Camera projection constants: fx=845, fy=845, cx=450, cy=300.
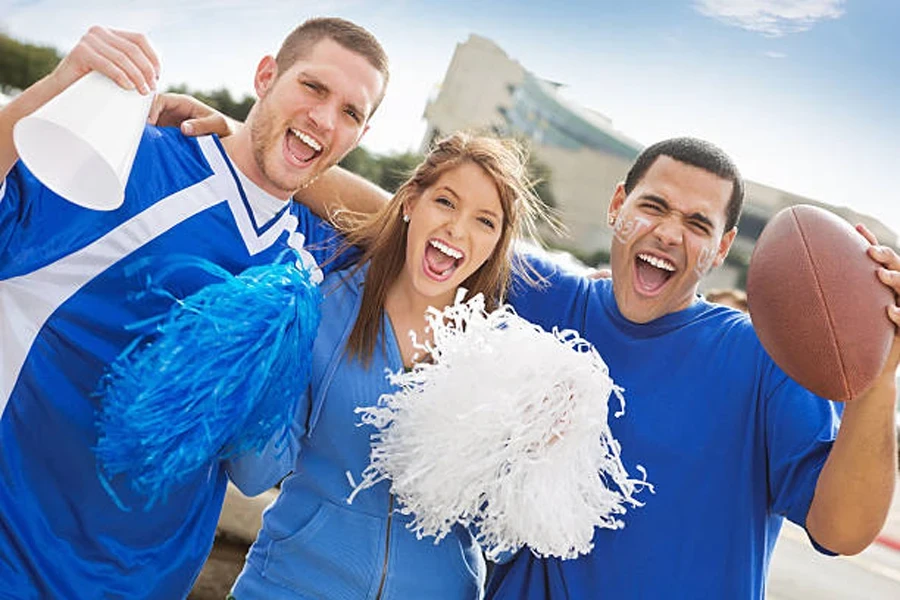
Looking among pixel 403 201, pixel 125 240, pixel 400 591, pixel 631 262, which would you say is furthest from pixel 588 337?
pixel 125 240

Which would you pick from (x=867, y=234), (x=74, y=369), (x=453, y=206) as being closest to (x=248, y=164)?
(x=453, y=206)

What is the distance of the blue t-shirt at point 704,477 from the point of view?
202 cm

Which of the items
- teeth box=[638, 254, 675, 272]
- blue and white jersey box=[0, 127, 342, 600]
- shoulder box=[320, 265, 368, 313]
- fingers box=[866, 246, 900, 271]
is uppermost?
fingers box=[866, 246, 900, 271]

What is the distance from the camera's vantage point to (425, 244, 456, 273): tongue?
7.18ft

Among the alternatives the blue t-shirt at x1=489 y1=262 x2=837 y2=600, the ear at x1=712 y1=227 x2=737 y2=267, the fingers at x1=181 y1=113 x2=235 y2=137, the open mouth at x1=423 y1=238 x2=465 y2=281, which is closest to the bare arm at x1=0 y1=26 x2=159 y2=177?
the fingers at x1=181 y1=113 x2=235 y2=137

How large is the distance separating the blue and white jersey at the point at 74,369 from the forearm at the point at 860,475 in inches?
59.0

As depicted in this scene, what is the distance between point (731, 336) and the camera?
219 centimetres

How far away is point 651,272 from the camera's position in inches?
89.1

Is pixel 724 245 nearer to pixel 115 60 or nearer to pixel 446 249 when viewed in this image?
pixel 446 249

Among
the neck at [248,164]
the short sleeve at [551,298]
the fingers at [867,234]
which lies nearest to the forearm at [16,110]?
the neck at [248,164]

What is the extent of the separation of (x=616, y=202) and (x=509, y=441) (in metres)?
0.97

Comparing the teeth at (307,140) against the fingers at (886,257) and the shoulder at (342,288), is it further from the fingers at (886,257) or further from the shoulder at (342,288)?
the fingers at (886,257)

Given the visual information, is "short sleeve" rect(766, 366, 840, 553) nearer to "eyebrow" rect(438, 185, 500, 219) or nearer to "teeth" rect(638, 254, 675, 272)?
"teeth" rect(638, 254, 675, 272)

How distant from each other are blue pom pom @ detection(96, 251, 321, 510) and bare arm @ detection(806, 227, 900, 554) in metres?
1.20
